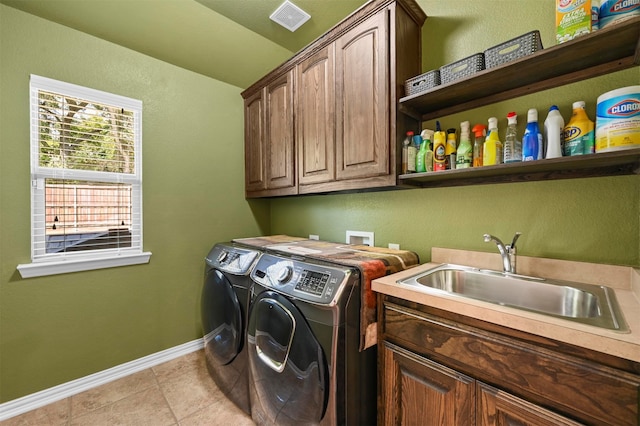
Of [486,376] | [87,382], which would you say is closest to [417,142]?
[486,376]

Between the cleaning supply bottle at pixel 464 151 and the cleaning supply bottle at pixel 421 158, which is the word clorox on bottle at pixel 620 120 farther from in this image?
the cleaning supply bottle at pixel 421 158

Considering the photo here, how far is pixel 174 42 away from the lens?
1.97m

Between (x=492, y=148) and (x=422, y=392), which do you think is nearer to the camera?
(x=422, y=392)

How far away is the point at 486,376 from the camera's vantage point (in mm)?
867

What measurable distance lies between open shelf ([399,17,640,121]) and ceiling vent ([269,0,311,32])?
102 cm

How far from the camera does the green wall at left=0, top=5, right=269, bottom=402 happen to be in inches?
63.6

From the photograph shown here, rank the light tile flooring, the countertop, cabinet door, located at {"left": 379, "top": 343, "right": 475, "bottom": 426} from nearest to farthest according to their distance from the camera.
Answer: the countertop, cabinet door, located at {"left": 379, "top": 343, "right": 475, "bottom": 426}, the light tile flooring

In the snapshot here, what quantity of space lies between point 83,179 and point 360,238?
2.03m

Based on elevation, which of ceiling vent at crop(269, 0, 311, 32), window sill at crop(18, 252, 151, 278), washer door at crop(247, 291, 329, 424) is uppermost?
ceiling vent at crop(269, 0, 311, 32)

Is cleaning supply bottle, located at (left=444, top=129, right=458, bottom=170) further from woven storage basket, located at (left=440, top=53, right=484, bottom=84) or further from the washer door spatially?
the washer door

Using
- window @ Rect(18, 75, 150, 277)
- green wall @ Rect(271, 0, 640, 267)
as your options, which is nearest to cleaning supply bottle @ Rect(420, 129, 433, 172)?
green wall @ Rect(271, 0, 640, 267)

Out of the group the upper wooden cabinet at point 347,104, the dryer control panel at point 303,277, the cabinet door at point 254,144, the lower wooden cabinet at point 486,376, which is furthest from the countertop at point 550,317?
the cabinet door at point 254,144

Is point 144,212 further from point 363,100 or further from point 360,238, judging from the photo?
point 363,100

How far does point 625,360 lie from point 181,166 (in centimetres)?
266
